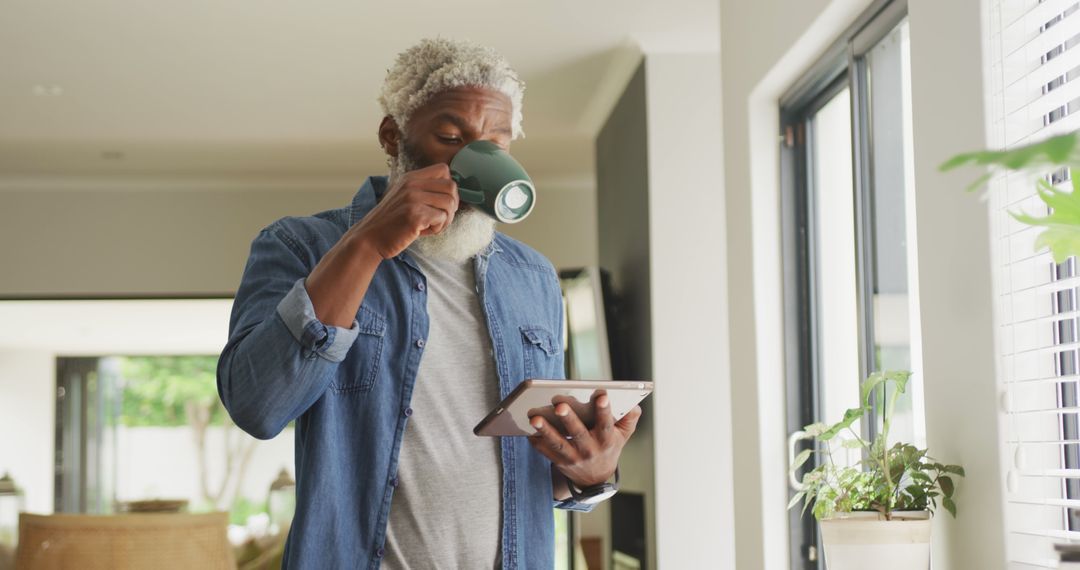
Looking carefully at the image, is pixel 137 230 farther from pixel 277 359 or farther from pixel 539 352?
pixel 277 359

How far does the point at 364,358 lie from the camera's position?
1407mm

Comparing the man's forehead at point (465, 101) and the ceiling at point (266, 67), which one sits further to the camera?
the ceiling at point (266, 67)

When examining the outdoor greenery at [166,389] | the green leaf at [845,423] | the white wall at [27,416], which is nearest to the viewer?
the green leaf at [845,423]

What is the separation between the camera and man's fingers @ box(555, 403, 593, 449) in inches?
52.6

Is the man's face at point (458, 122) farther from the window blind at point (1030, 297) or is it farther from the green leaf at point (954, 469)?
the green leaf at point (954, 469)

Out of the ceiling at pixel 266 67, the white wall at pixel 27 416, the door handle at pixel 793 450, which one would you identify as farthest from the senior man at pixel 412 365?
the white wall at pixel 27 416

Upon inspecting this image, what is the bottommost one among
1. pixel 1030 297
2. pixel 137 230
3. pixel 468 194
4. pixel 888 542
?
pixel 888 542

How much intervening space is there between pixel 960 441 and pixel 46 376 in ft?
31.5

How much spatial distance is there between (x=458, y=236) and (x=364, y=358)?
20 centimetres

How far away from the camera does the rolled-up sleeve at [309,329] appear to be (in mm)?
1256

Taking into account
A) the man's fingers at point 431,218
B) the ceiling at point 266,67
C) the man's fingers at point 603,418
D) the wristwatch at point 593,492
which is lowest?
the wristwatch at point 593,492

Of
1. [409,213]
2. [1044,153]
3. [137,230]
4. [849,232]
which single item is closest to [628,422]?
[409,213]

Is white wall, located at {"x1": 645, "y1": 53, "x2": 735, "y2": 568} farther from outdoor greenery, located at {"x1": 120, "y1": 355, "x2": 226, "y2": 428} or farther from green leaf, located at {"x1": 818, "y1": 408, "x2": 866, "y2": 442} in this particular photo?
outdoor greenery, located at {"x1": 120, "y1": 355, "x2": 226, "y2": 428}

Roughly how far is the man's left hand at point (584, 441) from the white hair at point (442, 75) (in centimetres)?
40
